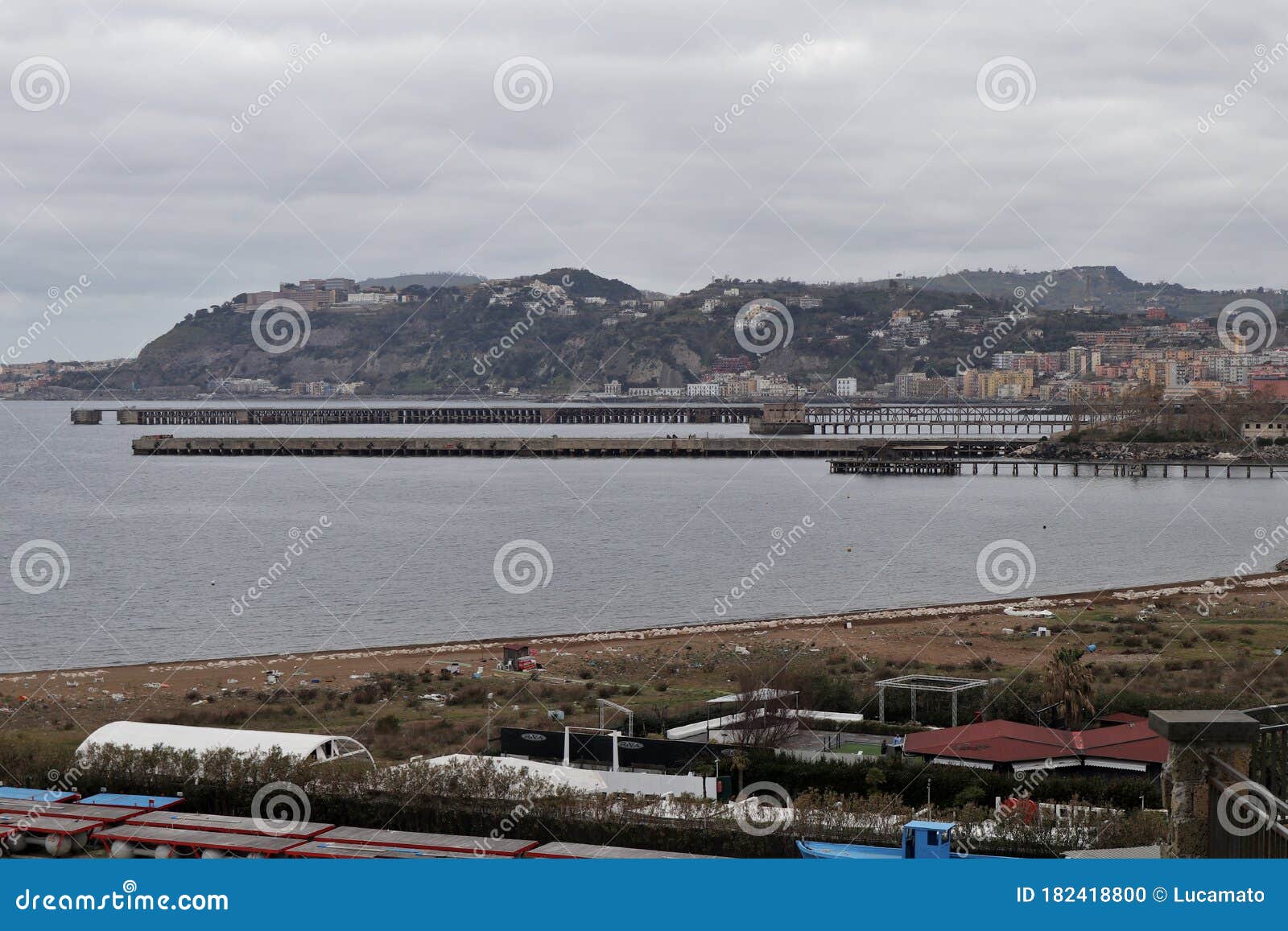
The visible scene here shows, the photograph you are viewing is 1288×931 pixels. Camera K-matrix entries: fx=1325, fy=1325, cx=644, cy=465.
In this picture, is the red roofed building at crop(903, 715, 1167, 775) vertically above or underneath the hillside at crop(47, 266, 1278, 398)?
underneath

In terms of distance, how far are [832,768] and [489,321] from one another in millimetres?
164582

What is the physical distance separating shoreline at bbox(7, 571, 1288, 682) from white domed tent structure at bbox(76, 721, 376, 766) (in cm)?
863

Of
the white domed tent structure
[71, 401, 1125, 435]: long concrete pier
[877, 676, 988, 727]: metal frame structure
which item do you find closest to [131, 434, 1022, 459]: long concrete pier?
[71, 401, 1125, 435]: long concrete pier

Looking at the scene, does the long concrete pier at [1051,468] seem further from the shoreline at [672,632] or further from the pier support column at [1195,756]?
the pier support column at [1195,756]

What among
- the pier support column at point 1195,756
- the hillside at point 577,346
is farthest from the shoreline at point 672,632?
the hillside at point 577,346

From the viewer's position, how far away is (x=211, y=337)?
198500mm

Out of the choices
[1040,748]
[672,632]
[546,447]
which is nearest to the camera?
[1040,748]

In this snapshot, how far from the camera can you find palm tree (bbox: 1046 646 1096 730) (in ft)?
49.5

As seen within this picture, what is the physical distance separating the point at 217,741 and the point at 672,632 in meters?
14.3

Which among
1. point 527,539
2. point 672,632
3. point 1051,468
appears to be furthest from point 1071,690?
point 1051,468

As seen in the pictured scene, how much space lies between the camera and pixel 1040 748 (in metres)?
13.4

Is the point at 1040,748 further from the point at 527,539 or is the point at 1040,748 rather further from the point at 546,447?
the point at 546,447

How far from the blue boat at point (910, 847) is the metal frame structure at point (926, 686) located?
251 inches

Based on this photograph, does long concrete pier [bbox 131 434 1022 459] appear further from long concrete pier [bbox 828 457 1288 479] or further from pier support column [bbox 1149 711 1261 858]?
pier support column [bbox 1149 711 1261 858]
